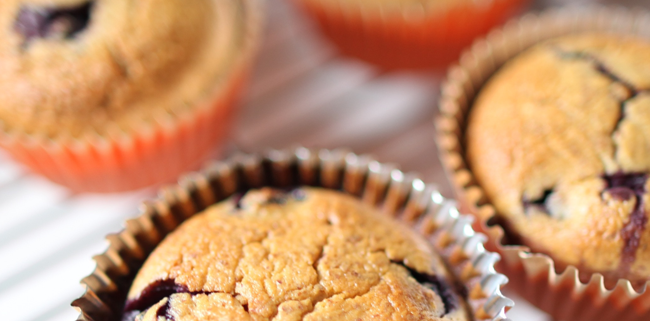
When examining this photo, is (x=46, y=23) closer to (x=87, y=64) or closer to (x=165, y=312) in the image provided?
(x=87, y=64)

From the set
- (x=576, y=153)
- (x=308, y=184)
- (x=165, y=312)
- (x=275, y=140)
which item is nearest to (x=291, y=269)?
(x=165, y=312)

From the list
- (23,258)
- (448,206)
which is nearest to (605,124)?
(448,206)

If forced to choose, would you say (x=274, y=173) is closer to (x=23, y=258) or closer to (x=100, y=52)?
(x=100, y=52)

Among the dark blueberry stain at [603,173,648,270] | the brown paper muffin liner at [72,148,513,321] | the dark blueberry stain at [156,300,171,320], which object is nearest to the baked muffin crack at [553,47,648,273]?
the dark blueberry stain at [603,173,648,270]

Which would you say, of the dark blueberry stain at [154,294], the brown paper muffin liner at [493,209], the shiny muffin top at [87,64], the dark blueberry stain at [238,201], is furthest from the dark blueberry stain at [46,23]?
the brown paper muffin liner at [493,209]

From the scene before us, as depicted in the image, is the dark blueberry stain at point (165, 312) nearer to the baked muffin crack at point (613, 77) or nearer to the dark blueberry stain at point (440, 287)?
the dark blueberry stain at point (440, 287)
